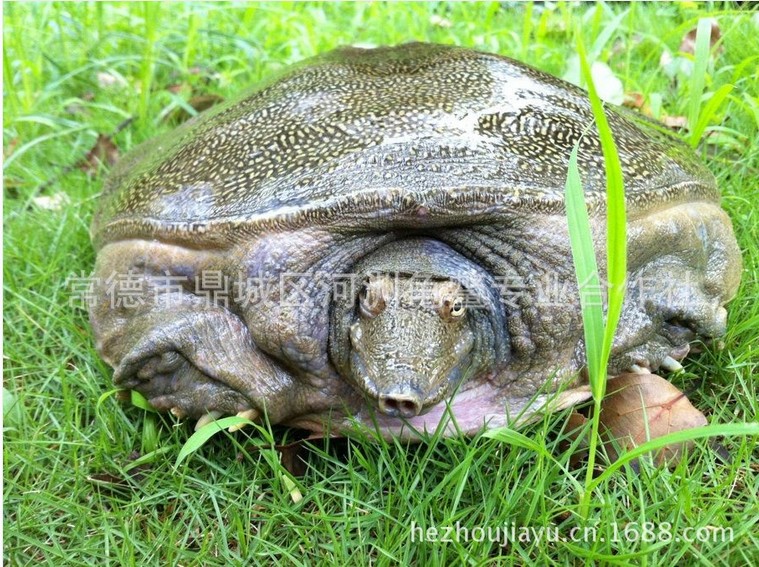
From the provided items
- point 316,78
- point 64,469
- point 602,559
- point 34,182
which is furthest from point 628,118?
point 34,182

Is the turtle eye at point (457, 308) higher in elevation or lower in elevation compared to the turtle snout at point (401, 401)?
higher

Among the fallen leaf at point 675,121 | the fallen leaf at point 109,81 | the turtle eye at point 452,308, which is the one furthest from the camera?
the fallen leaf at point 109,81

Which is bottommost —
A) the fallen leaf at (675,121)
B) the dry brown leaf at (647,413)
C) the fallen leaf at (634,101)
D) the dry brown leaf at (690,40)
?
the dry brown leaf at (647,413)

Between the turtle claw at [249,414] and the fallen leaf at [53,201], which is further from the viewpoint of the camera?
the fallen leaf at [53,201]

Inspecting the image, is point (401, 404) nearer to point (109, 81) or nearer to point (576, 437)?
point (576, 437)

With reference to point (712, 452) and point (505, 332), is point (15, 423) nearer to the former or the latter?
point (505, 332)

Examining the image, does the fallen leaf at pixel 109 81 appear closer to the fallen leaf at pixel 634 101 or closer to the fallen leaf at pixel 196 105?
the fallen leaf at pixel 196 105

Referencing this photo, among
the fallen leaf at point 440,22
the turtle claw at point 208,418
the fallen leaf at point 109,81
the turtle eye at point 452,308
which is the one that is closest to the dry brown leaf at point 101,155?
the fallen leaf at point 109,81
